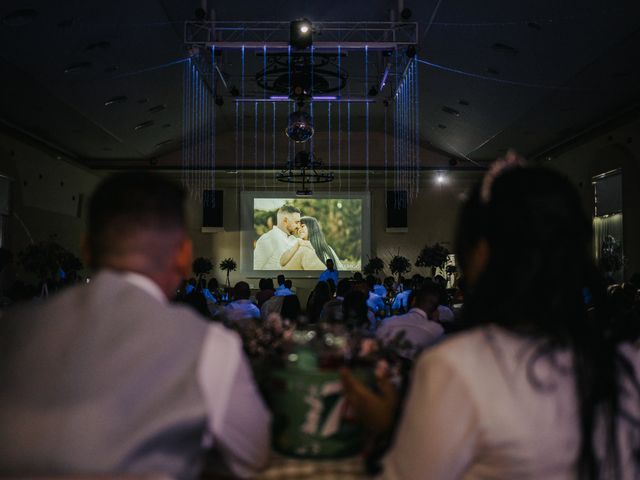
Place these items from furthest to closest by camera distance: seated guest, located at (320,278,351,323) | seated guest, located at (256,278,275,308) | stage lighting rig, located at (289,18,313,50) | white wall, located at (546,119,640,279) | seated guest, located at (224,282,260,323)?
white wall, located at (546,119,640,279), seated guest, located at (256,278,275,308), stage lighting rig, located at (289,18,313,50), seated guest, located at (224,282,260,323), seated guest, located at (320,278,351,323)

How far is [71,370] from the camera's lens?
3.55 feet

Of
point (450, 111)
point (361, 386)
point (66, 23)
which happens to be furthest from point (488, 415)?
point (450, 111)

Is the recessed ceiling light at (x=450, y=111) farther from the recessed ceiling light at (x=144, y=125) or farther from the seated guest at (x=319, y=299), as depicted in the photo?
the seated guest at (x=319, y=299)

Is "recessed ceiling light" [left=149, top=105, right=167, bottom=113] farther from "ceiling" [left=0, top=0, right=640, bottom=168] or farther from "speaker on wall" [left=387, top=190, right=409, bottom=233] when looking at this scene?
"speaker on wall" [left=387, top=190, right=409, bottom=233]

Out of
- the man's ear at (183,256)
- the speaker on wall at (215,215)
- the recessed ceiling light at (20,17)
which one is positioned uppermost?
the recessed ceiling light at (20,17)

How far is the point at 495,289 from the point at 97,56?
963 centimetres

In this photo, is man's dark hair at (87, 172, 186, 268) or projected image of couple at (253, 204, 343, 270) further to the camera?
projected image of couple at (253, 204, 343, 270)

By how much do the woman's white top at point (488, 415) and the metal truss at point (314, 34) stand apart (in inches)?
286

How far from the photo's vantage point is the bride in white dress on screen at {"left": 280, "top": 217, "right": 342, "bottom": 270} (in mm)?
16938

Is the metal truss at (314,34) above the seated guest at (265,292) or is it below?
above

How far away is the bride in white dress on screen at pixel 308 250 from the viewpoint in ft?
55.6

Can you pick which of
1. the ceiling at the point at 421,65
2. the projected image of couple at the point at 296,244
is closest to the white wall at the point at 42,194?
the ceiling at the point at 421,65

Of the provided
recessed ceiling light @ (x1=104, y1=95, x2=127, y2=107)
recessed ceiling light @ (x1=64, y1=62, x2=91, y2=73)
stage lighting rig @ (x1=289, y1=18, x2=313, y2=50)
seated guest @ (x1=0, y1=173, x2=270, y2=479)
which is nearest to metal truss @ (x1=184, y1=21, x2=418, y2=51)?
stage lighting rig @ (x1=289, y1=18, x2=313, y2=50)

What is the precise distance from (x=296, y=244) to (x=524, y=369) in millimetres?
15959
